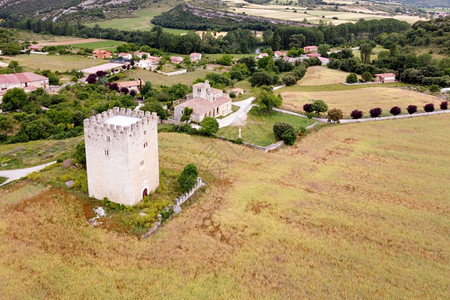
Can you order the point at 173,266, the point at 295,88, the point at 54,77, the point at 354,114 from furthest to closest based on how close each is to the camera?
the point at 295,88
the point at 54,77
the point at 354,114
the point at 173,266

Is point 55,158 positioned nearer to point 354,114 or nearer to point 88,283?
point 88,283

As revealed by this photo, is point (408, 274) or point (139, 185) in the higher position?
point (139, 185)

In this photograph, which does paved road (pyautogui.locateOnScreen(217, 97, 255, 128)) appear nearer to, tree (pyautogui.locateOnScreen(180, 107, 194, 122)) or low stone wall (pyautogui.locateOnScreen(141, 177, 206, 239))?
tree (pyautogui.locateOnScreen(180, 107, 194, 122))

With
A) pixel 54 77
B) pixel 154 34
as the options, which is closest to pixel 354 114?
pixel 54 77

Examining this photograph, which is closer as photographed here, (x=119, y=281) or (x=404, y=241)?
(x=119, y=281)

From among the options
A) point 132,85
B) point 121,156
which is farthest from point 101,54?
point 121,156

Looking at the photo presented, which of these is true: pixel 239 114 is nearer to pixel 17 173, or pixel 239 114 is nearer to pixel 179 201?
pixel 179 201

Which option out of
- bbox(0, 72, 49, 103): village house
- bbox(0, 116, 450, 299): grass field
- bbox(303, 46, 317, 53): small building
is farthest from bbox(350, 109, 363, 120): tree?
bbox(303, 46, 317, 53): small building
